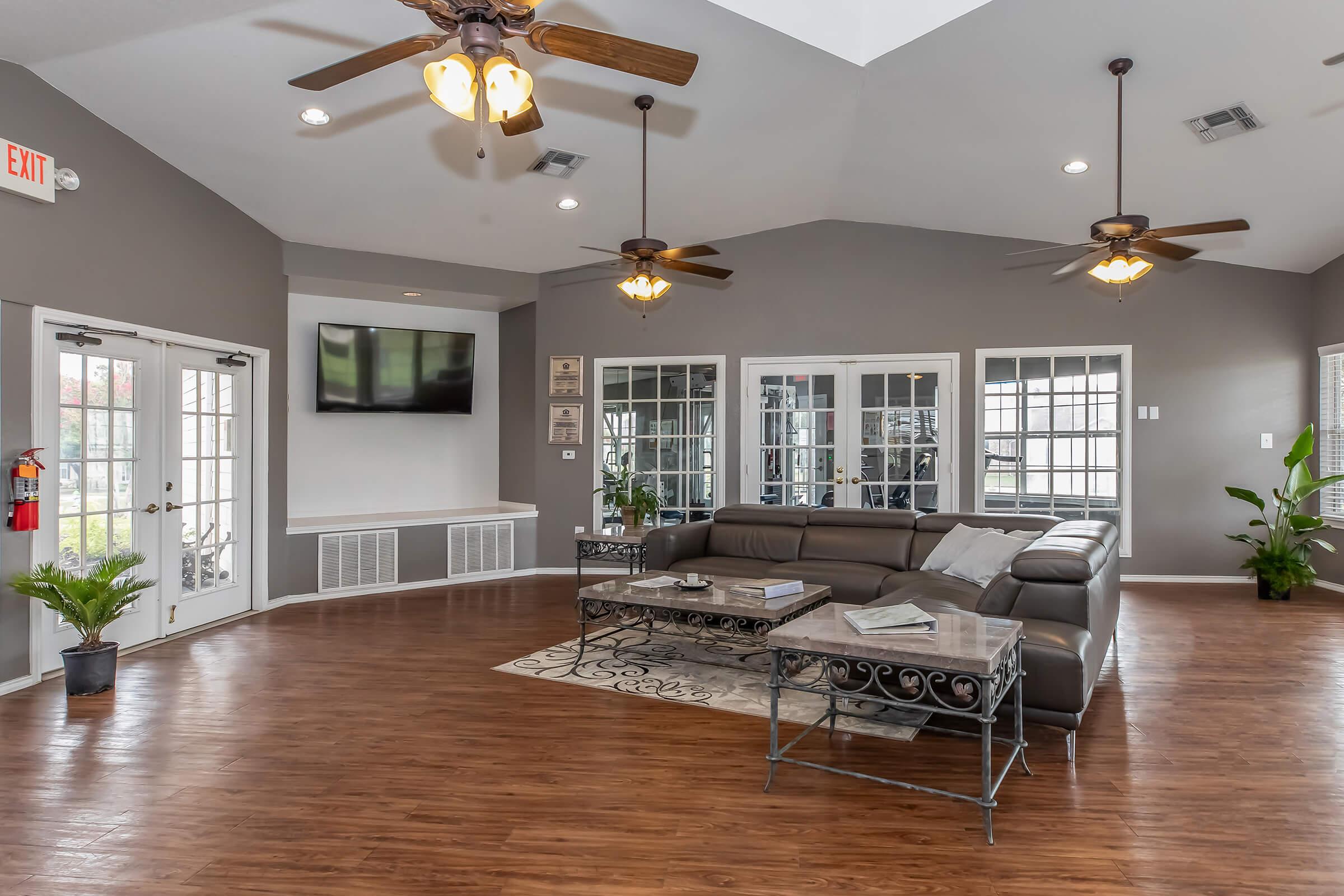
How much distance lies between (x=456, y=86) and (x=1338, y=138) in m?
5.36

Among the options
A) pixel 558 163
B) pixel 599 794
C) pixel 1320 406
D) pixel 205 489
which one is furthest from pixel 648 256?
pixel 1320 406

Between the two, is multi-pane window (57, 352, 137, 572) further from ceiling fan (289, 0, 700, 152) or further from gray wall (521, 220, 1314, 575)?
gray wall (521, 220, 1314, 575)

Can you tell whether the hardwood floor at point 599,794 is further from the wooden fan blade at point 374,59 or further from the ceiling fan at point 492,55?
the wooden fan blade at point 374,59

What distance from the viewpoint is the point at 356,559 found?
22.4 feet

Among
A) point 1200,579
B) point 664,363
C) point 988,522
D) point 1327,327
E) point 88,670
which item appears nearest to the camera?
point 88,670

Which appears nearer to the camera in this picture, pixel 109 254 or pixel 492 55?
pixel 492 55

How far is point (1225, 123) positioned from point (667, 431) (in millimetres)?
4844

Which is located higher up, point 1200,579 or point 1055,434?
point 1055,434

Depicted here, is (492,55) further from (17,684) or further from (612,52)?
(17,684)

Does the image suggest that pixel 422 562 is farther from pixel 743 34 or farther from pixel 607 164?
pixel 743 34

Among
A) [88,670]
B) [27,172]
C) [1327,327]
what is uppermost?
[27,172]

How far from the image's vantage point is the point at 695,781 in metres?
3.01

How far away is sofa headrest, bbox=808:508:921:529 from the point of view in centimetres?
561

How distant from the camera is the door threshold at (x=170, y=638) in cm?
440
